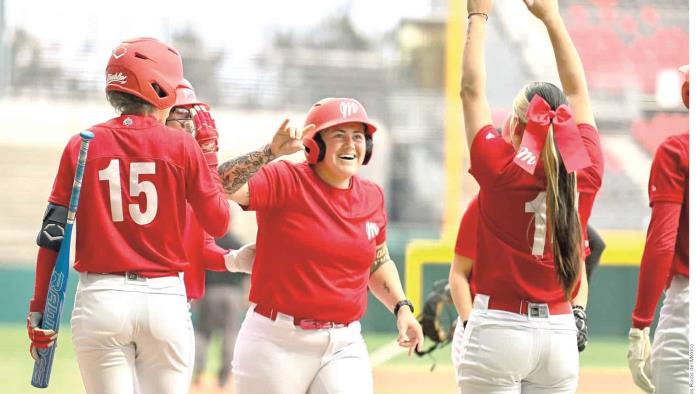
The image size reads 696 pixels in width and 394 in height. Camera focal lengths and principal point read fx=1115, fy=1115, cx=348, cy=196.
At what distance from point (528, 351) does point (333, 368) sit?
69cm

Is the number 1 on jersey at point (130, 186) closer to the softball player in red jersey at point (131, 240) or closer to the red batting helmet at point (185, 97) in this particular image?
the softball player in red jersey at point (131, 240)

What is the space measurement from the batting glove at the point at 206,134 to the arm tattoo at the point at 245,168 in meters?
0.06

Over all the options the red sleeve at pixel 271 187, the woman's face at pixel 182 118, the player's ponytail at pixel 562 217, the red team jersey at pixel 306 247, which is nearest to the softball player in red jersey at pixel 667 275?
the player's ponytail at pixel 562 217

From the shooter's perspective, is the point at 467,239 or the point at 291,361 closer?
the point at 291,361

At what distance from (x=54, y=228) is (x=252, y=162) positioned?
0.71m

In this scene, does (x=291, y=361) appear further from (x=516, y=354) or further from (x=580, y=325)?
(x=580, y=325)

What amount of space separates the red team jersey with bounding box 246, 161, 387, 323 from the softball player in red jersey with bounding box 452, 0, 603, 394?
0.48 metres

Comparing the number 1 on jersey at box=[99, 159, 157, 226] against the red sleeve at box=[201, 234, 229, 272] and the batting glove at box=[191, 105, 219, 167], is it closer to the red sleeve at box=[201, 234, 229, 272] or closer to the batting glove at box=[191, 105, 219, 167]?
the batting glove at box=[191, 105, 219, 167]

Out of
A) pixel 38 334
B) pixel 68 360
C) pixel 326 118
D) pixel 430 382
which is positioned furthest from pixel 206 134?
pixel 68 360

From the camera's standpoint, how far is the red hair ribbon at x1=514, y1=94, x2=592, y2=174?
136 inches

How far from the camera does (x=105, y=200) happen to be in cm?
353

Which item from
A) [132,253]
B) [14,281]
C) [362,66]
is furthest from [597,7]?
[132,253]

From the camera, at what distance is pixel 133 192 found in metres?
3.53

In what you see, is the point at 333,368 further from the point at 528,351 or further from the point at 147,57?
the point at 147,57
